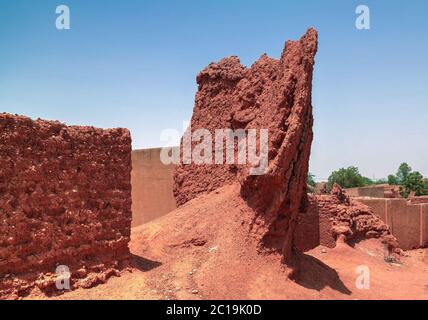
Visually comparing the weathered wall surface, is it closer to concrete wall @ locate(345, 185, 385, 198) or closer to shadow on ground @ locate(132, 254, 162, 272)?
shadow on ground @ locate(132, 254, 162, 272)

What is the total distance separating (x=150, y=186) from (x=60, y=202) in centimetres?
869

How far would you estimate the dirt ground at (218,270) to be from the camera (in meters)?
6.20

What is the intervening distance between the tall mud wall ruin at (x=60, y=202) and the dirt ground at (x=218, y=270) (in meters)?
0.37

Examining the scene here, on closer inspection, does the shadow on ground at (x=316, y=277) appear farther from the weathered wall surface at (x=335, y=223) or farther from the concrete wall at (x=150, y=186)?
the concrete wall at (x=150, y=186)

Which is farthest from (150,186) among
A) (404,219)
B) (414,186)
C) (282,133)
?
(414,186)

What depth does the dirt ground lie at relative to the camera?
20.4 feet

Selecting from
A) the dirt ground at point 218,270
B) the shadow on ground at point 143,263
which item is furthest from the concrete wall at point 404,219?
the shadow on ground at point 143,263

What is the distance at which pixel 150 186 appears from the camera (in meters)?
14.8

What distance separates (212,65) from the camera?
11375mm

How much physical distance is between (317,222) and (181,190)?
3926 mm

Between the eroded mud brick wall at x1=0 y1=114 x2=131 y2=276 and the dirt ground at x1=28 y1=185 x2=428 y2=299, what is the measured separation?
0.54 m

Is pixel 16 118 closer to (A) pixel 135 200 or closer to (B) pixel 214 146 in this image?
(B) pixel 214 146

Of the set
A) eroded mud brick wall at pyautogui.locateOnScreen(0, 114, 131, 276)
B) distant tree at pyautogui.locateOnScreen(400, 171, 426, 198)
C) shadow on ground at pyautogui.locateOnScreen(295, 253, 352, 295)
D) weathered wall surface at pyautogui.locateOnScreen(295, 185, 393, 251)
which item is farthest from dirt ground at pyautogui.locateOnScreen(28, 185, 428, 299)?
distant tree at pyautogui.locateOnScreen(400, 171, 426, 198)
